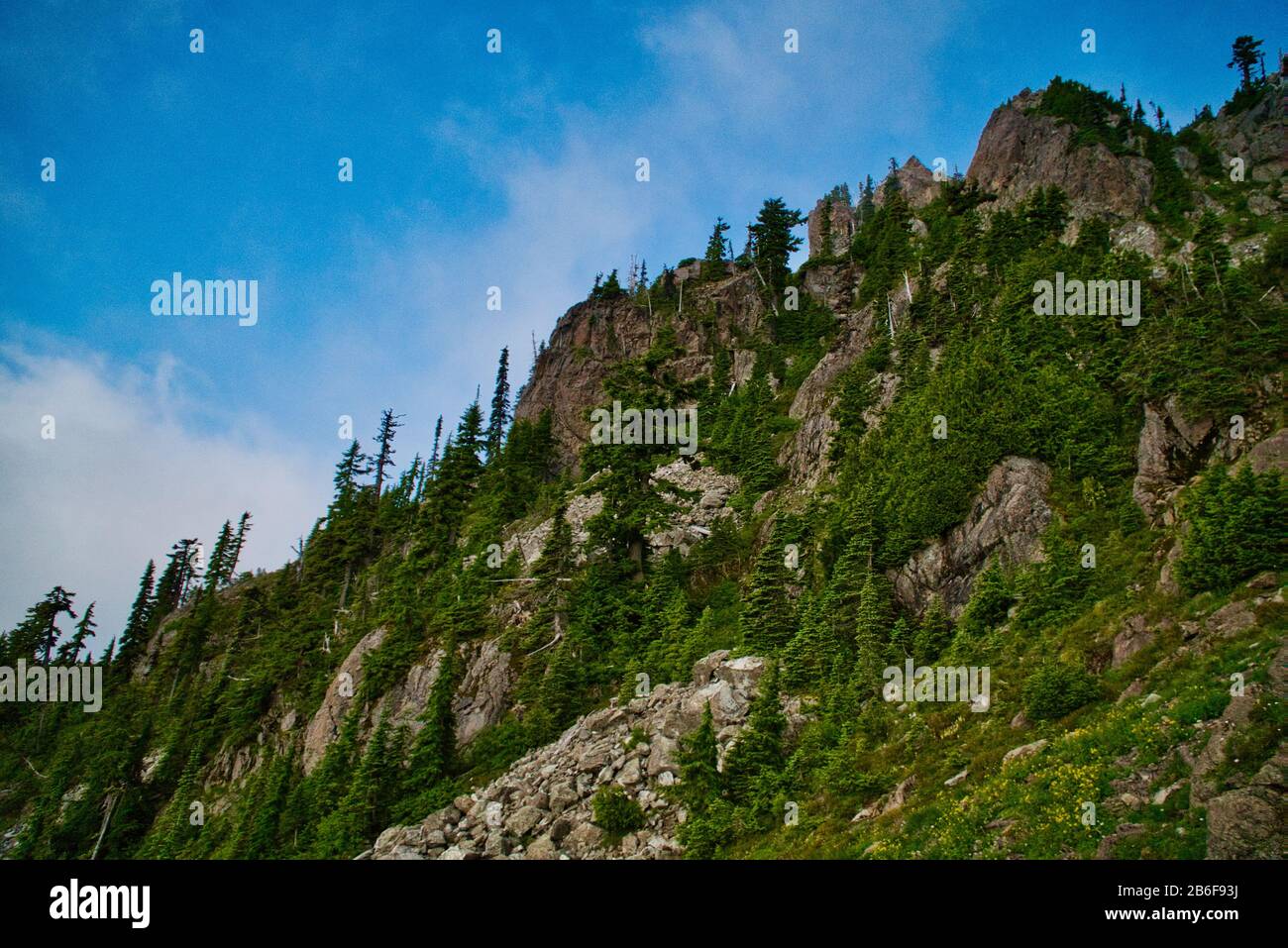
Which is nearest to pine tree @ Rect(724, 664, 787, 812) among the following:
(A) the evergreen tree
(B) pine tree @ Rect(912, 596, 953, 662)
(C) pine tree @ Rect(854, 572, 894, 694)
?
(C) pine tree @ Rect(854, 572, 894, 694)

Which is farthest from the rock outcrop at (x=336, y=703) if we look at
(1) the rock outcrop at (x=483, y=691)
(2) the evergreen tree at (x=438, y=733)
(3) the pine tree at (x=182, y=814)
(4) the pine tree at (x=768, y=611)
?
(4) the pine tree at (x=768, y=611)

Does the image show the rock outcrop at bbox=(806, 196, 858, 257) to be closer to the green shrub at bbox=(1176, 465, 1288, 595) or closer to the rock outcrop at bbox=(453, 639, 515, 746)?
the rock outcrop at bbox=(453, 639, 515, 746)

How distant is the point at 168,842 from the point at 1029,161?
3187 inches

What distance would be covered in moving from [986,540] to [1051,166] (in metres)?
40.2

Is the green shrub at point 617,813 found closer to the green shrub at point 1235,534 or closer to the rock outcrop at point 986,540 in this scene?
the rock outcrop at point 986,540

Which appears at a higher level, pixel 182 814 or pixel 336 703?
pixel 336 703

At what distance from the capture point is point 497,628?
1527 inches

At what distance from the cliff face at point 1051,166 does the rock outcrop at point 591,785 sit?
44.0m

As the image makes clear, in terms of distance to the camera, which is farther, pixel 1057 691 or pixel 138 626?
pixel 138 626

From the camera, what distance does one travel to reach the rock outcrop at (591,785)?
22328 mm

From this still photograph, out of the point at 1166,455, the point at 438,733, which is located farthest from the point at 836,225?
the point at 438,733

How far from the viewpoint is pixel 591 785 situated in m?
24.6

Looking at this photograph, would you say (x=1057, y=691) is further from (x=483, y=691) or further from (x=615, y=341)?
(x=615, y=341)
